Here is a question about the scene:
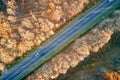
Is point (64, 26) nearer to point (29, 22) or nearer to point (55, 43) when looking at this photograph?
point (55, 43)

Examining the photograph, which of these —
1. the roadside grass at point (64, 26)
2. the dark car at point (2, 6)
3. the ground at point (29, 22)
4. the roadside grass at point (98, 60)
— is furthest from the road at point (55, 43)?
the dark car at point (2, 6)

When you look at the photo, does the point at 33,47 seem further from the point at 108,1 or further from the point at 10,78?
the point at 108,1

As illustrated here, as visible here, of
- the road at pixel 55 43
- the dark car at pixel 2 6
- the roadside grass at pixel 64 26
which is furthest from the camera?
the dark car at pixel 2 6

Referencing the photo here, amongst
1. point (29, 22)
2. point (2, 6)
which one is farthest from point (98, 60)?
point (2, 6)

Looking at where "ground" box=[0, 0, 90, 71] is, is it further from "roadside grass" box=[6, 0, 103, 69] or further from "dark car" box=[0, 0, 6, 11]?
"dark car" box=[0, 0, 6, 11]

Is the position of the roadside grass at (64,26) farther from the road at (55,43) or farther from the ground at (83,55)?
the ground at (83,55)

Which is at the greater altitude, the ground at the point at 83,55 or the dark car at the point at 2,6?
the dark car at the point at 2,6

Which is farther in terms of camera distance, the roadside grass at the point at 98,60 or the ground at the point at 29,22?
the ground at the point at 29,22

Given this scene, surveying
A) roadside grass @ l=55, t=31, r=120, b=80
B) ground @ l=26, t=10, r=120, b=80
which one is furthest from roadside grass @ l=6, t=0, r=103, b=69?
roadside grass @ l=55, t=31, r=120, b=80
